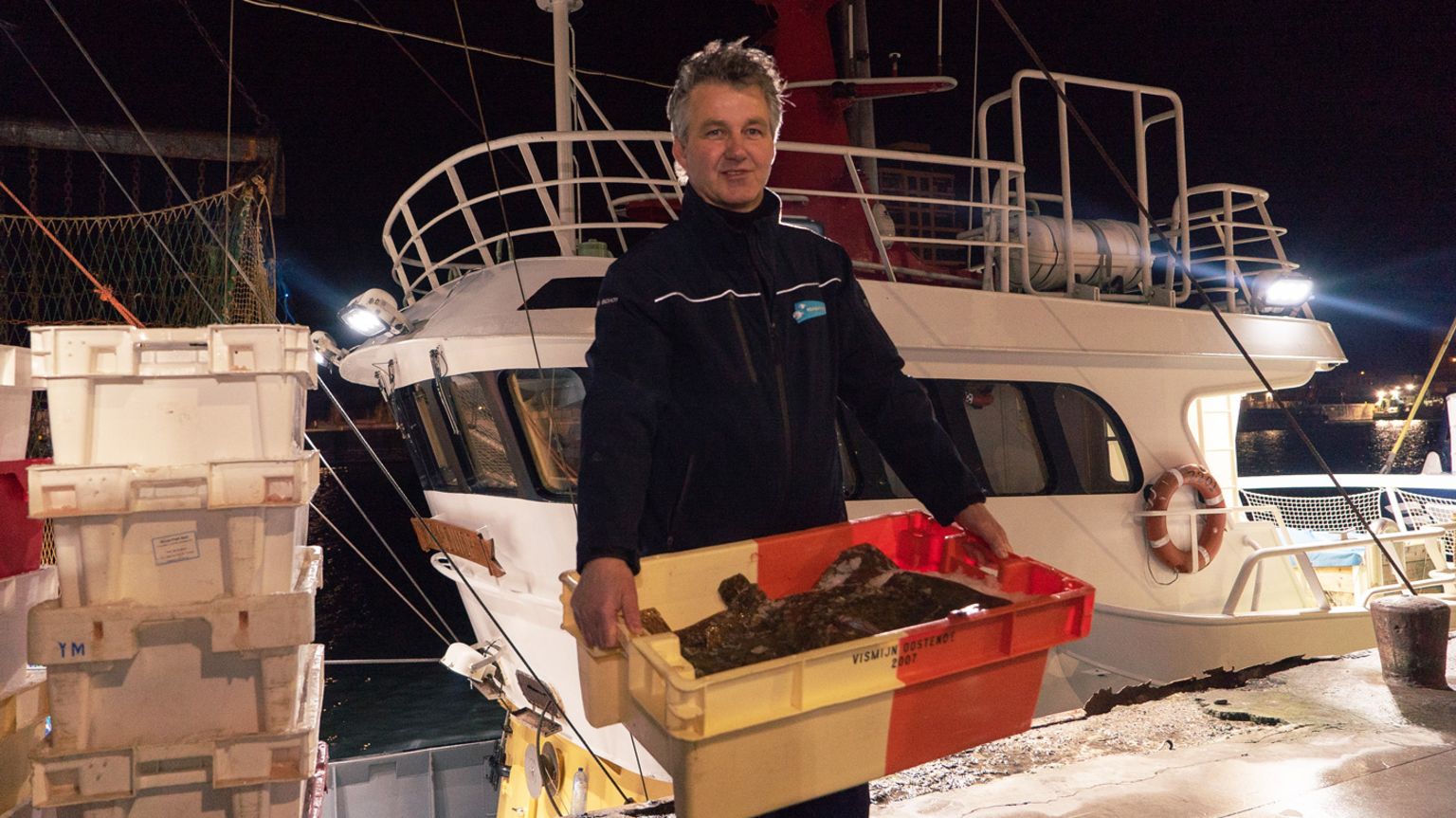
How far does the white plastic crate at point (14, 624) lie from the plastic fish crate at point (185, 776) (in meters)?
0.56

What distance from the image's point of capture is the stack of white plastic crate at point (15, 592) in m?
3.57

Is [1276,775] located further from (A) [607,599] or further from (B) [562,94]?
(B) [562,94]

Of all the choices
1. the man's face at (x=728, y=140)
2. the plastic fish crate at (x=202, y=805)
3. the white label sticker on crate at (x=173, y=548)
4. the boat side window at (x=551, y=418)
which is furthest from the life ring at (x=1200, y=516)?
the white label sticker on crate at (x=173, y=548)

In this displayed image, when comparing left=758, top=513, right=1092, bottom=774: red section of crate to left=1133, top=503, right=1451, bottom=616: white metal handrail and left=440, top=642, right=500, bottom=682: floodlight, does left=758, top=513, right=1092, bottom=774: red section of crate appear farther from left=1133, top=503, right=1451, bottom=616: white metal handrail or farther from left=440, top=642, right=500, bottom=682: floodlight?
left=440, top=642, right=500, bottom=682: floodlight

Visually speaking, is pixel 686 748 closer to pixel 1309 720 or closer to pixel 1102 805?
pixel 1102 805

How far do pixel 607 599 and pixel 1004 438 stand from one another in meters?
4.62

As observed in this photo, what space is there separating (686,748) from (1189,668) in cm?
565

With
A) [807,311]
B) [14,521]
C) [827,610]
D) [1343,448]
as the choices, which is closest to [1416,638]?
[827,610]

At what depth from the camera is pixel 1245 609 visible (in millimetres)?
7445

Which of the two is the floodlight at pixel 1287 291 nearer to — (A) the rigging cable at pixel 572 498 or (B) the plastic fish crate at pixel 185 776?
(A) the rigging cable at pixel 572 498

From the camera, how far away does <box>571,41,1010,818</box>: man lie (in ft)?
6.34

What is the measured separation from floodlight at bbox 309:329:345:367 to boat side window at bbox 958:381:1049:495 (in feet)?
13.7

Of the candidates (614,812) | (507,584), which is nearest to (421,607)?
(507,584)

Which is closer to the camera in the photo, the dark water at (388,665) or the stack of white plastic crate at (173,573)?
the stack of white plastic crate at (173,573)
